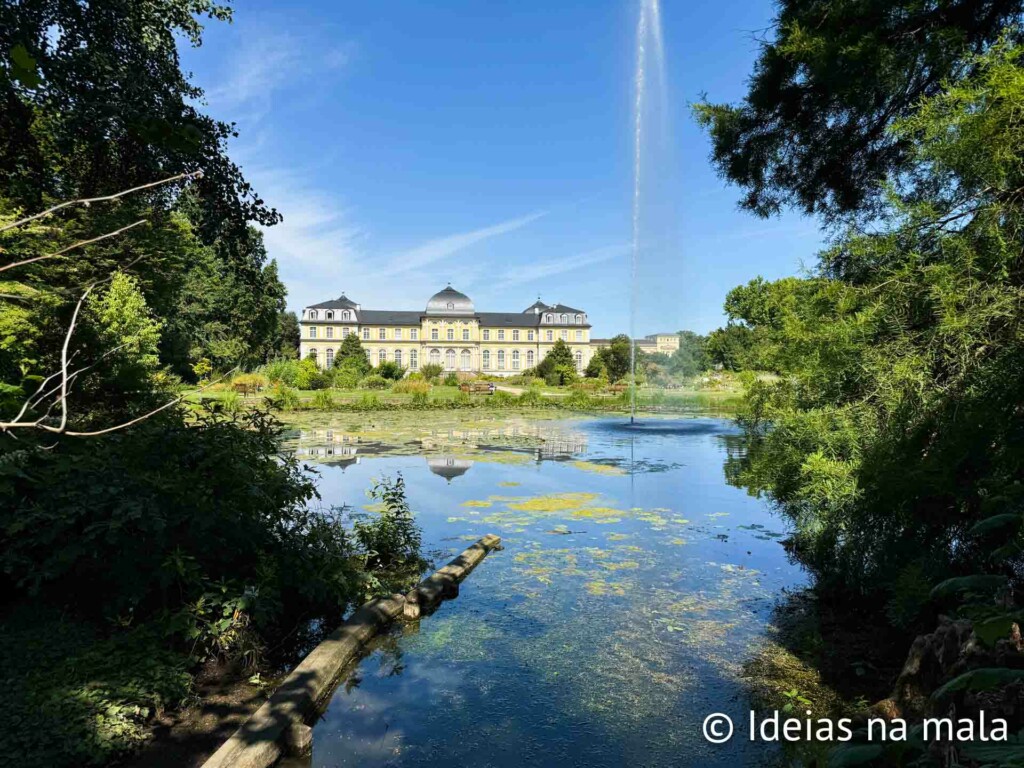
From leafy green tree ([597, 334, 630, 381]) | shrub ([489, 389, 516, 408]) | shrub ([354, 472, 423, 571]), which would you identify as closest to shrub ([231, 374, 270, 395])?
shrub ([489, 389, 516, 408])

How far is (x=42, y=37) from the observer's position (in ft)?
20.0

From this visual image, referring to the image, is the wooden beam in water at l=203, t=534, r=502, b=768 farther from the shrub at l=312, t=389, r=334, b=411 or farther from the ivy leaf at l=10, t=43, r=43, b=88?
the shrub at l=312, t=389, r=334, b=411

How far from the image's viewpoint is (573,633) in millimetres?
4883

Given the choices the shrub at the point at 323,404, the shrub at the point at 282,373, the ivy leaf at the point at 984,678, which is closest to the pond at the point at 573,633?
the ivy leaf at the point at 984,678

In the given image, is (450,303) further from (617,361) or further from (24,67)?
(24,67)

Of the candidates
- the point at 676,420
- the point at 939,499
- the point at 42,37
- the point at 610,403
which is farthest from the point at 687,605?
the point at 610,403

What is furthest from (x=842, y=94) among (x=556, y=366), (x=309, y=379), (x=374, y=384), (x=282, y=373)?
(x=556, y=366)

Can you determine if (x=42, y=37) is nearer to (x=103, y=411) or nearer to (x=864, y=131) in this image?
(x=103, y=411)

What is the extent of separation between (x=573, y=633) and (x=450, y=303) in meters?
78.4

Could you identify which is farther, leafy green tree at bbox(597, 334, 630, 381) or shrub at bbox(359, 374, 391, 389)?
leafy green tree at bbox(597, 334, 630, 381)

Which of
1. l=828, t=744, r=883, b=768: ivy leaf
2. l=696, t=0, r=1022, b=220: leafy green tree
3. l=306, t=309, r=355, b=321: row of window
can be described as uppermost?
l=306, t=309, r=355, b=321: row of window

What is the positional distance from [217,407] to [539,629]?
10.9 ft

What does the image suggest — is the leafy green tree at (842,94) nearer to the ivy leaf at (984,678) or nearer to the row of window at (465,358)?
the ivy leaf at (984,678)

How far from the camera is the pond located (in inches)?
137
